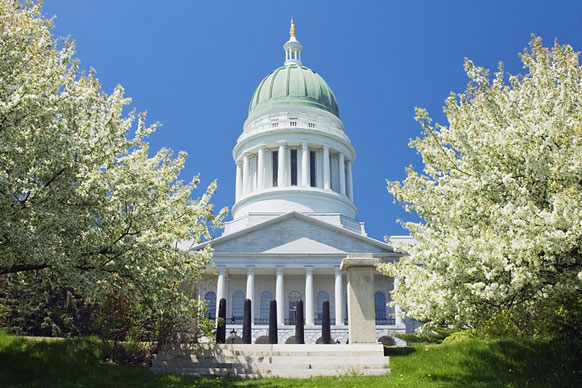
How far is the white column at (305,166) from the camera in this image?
58.3 metres

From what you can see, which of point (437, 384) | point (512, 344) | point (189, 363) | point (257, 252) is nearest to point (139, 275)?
point (189, 363)

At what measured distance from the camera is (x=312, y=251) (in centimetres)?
4825

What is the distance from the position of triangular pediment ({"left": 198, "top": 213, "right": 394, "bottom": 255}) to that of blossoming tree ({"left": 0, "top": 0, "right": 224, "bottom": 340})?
33.6 meters

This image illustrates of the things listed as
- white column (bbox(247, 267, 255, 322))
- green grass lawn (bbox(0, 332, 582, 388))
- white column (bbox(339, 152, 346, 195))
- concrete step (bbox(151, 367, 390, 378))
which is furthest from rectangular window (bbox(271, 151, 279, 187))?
concrete step (bbox(151, 367, 390, 378))

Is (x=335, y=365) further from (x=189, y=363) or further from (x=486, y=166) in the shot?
(x=486, y=166)

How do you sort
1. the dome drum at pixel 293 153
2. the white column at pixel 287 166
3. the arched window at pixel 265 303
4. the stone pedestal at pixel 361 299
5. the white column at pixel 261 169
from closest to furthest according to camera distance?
the stone pedestal at pixel 361 299, the arched window at pixel 265 303, the dome drum at pixel 293 153, the white column at pixel 287 166, the white column at pixel 261 169

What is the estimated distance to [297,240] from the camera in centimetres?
4891

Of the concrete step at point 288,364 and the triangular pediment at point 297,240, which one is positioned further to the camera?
the triangular pediment at point 297,240

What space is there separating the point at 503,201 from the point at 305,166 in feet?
157

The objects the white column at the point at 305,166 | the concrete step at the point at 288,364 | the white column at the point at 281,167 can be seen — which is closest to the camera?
the concrete step at the point at 288,364

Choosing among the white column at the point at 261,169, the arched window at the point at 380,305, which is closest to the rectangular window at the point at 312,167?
the white column at the point at 261,169

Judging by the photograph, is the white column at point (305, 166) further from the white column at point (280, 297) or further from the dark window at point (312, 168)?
the white column at point (280, 297)

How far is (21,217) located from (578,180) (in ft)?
33.4

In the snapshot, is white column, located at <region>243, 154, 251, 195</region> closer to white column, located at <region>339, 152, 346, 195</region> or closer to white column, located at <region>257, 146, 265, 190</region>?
white column, located at <region>257, 146, 265, 190</region>
